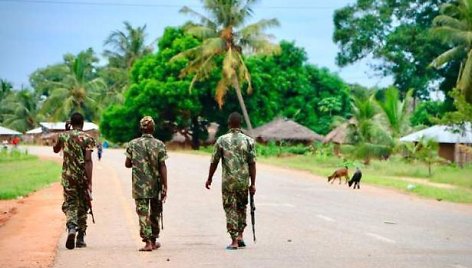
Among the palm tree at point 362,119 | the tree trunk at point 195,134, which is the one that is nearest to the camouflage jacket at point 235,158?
the palm tree at point 362,119

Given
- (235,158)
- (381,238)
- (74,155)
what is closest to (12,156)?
(74,155)

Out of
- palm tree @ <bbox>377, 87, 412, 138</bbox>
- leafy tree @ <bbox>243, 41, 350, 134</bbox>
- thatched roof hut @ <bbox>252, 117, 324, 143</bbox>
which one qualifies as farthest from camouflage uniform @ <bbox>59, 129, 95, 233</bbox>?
leafy tree @ <bbox>243, 41, 350, 134</bbox>

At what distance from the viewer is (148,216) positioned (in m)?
10.2

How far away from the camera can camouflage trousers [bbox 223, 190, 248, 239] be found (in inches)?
411

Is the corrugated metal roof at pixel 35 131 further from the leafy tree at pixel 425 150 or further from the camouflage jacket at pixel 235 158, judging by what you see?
the camouflage jacket at pixel 235 158

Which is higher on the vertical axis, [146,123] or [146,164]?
A: [146,123]

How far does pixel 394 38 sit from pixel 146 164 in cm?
5596

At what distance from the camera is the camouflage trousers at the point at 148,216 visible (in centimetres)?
1013

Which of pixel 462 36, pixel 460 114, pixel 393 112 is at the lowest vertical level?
pixel 460 114

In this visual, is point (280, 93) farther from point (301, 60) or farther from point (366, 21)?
point (366, 21)

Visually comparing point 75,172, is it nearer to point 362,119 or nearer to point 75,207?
point 75,207

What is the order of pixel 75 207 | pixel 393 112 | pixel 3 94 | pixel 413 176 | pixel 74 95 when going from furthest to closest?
1. pixel 3 94
2. pixel 74 95
3. pixel 393 112
4. pixel 413 176
5. pixel 75 207

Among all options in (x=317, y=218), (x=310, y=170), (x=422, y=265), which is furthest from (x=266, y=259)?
(x=310, y=170)

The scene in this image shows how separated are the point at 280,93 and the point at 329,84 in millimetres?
6313
